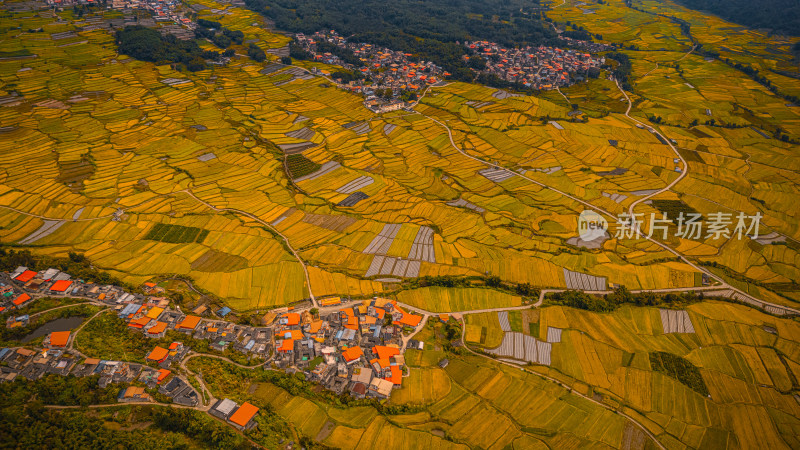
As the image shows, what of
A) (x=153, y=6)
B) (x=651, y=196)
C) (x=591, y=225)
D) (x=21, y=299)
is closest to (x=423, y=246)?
(x=591, y=225)

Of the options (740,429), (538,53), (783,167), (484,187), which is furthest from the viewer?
(538,53)

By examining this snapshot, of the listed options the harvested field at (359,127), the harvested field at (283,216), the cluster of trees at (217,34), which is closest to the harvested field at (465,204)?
the harvested field at (283,216)

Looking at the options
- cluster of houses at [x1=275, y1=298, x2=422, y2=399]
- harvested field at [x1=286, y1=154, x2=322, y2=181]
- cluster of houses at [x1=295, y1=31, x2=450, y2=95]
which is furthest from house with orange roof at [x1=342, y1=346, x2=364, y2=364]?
cluster of houses at [x1=295, y1=31, x2=450, y2=95]

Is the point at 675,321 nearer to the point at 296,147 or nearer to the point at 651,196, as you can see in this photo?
the point at 651,196

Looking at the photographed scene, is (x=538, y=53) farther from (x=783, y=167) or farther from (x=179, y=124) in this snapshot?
(x=179, y=124)

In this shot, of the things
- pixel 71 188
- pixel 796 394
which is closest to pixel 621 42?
pixel 796 394

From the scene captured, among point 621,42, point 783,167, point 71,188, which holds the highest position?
point 621,42
